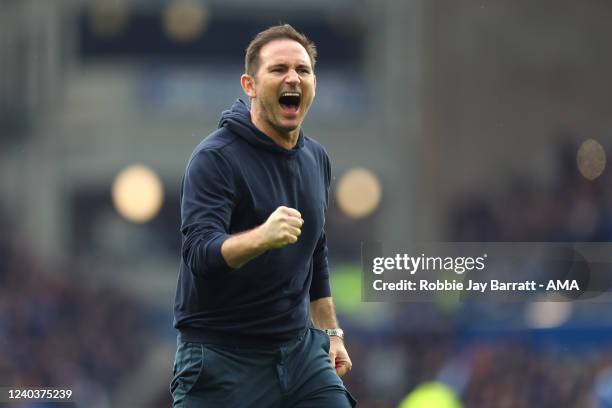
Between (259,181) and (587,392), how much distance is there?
20.7 ft

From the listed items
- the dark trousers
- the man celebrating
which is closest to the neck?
the man celebrating

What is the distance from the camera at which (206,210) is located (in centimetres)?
332

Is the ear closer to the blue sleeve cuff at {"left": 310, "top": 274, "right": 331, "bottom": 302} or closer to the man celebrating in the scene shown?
the man celebrating

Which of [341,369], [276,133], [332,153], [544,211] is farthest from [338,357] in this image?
[332,153]

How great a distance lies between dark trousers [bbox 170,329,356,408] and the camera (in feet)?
11.6

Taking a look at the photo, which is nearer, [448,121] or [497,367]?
[497,367]

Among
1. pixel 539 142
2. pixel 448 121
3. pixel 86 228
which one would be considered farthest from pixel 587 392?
pixel 86 228

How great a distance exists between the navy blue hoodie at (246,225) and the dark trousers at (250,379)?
0.04 metres

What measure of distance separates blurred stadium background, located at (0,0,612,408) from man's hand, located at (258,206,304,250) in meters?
7.48

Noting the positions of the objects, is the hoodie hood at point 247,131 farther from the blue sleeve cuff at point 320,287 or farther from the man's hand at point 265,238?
the blue sleeve cuff at point 320,287

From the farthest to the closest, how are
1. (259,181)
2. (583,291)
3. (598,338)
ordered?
(598,338)
(583,291)
(259,181)

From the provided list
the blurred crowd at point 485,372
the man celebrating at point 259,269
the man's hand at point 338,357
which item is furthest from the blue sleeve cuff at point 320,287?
the blurred crowd at point 485,372

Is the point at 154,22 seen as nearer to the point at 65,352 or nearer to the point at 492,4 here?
the point at 492,4

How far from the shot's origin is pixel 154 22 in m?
18.6
